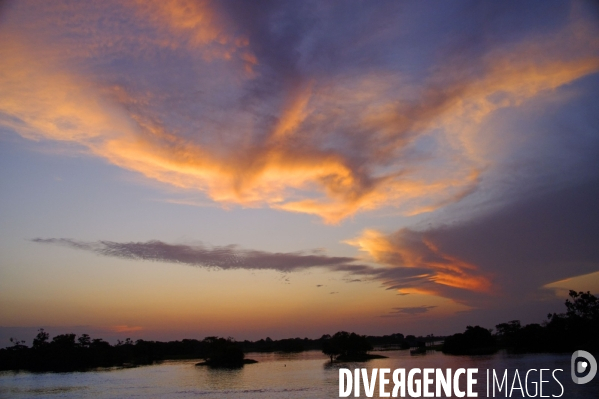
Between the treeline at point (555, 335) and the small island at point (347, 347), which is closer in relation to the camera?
the treeline at point (555, 335)

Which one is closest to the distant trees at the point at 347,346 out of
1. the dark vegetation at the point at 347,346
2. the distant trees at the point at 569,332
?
the dark vegetation at the point at 347,346

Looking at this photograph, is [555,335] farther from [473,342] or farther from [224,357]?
[224,357]

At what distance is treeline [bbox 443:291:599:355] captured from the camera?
128500 mm

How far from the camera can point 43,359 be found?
150000mm

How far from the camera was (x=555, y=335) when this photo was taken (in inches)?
5394

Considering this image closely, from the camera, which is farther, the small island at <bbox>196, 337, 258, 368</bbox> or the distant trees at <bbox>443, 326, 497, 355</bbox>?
the distant trees at <bbox>443, 326, 497, 355</bbox>

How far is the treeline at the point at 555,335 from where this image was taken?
12850cm

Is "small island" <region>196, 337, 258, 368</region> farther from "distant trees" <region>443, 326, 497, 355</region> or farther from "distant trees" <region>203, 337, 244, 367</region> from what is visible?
"distant trees" <region>443, 326, 497, 355</region>

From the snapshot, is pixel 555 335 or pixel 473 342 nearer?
pixel 555 335

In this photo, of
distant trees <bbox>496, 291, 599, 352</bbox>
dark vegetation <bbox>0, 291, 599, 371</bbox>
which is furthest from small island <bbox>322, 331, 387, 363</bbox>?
distant trees <bbox>496, 291, 599, 352</bbox>

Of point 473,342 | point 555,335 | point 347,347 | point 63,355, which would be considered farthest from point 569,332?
point 63,355

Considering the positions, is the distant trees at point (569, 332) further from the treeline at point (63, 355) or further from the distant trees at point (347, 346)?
the treeline at point (63, 355)

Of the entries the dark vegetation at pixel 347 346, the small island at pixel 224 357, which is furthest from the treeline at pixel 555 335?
the small island at pixel 224 357

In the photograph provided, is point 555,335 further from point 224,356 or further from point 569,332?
point 224,356
